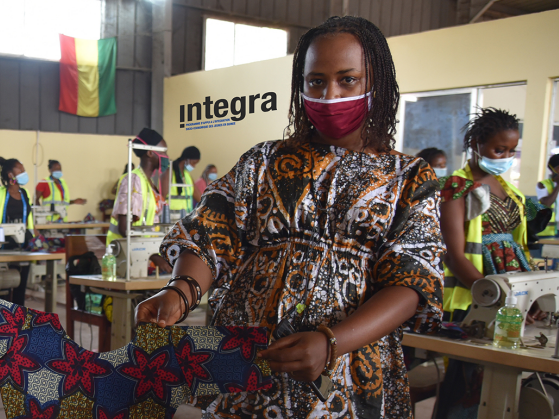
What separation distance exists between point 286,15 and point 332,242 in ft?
34.5

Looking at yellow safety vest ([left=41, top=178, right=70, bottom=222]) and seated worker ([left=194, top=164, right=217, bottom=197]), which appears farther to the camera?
yellow safety vest ([left=41, top=178, right=70, bottom=222])

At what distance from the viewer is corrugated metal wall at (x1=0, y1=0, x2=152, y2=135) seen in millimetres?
9750

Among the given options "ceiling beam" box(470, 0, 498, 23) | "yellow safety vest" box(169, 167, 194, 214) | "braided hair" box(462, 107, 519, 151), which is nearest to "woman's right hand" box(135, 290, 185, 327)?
"braided hair" box(462, 107, 519, 151)

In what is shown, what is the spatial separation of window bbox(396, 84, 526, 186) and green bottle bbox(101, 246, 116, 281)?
4.42 metres

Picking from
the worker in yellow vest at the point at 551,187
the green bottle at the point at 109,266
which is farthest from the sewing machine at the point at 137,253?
the worker in yellow vest at the point at 551,187

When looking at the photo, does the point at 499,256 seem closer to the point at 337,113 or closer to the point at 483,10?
the point at 337,113

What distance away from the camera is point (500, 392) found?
5.68 feet

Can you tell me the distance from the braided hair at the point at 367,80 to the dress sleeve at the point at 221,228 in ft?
0.45

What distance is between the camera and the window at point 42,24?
30.5ft

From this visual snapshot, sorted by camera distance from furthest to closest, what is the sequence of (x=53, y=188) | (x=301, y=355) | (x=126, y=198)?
(x=53, y=188)
(x=126, y=198)
(x=301, y=355)

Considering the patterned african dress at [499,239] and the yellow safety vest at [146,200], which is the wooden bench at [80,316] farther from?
the patterned african dress at [499,239]

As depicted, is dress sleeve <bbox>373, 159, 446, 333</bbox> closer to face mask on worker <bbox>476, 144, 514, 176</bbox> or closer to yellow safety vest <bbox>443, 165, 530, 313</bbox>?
yellow safety vest <bbox>443, 165, 530, 313</bbox>

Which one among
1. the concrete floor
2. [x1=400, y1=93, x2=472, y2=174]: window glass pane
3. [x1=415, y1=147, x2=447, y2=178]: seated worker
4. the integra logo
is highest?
[x1=400, y1=93, x2=472, y2=174]: window glass pane

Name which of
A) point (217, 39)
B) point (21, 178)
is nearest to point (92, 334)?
point (21, 178)
